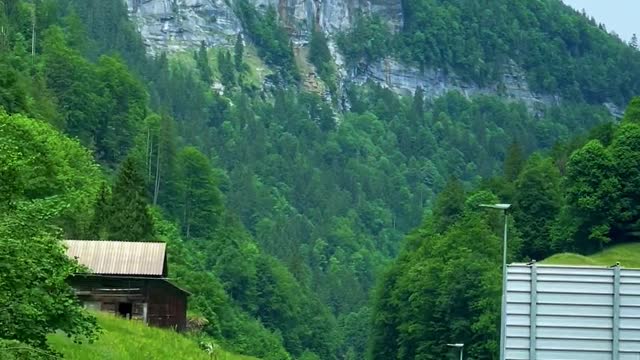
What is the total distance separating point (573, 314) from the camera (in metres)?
34.7

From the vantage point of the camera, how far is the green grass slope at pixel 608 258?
3451 inches

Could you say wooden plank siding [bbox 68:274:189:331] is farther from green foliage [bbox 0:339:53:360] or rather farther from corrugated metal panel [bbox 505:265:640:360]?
green foliage [bbox 0:339:53:360]

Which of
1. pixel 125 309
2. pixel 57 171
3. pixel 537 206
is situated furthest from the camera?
pixel 537 206

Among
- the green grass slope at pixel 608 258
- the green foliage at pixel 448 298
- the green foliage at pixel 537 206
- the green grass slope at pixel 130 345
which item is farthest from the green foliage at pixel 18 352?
the green foliage at pixel 537 206

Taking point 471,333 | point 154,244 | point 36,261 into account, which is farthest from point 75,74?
point 36,261

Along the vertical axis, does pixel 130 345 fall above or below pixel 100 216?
above

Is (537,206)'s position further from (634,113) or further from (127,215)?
(127,215)

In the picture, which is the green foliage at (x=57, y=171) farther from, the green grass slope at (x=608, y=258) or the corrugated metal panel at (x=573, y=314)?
the green grass slope at (x=608, y=258)

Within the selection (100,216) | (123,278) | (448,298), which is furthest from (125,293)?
(448,298)

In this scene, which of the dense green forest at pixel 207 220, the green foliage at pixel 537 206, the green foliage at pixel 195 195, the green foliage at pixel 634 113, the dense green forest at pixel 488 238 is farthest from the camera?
the green foliage at pixel 195 195

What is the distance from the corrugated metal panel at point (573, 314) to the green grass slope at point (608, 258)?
49.5 meters

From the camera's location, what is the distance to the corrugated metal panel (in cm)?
3459

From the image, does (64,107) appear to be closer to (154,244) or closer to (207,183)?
(207,183)

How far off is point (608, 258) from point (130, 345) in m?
45.9
